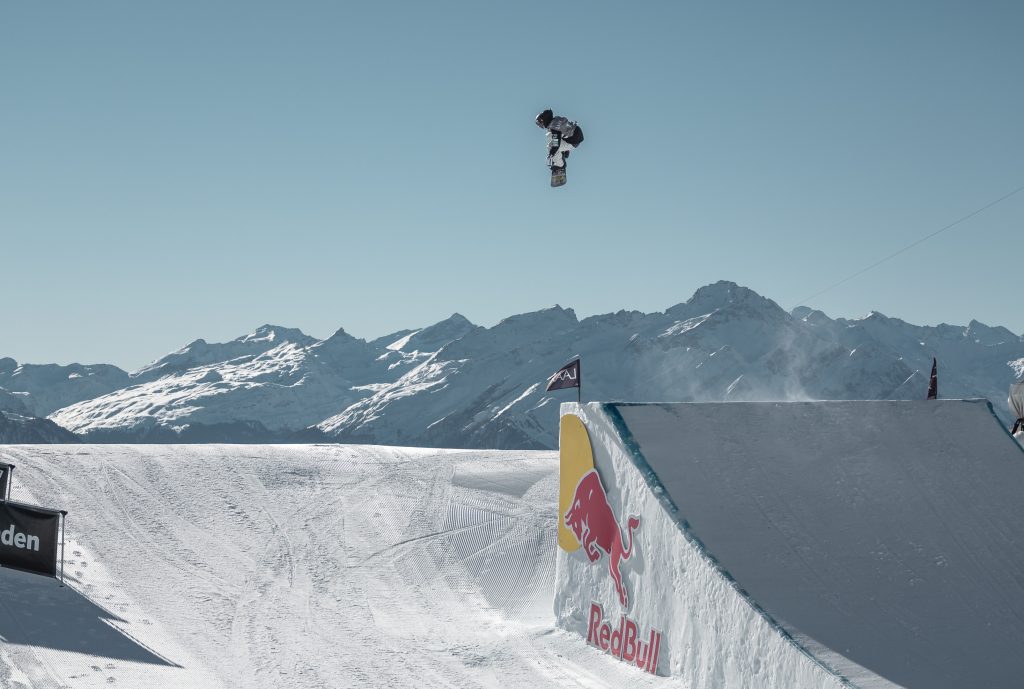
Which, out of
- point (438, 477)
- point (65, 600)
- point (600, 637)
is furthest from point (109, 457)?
point (600, 637)

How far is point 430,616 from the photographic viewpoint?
1673cm

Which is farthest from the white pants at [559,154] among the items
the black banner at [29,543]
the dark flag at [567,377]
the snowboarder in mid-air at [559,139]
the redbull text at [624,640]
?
the black banner at [29,543]

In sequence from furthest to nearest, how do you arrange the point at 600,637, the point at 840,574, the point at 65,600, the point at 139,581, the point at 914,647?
the point at 139,581 < the point at 65,600 < the point at 600,637 < the point at 840,574 < the point at 914,647

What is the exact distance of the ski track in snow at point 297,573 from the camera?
1319 centimetres

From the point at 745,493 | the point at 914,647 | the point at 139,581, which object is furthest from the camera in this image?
the point at 139,581

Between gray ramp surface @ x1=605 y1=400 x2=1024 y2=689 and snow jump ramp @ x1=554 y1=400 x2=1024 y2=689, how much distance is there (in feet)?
0.08

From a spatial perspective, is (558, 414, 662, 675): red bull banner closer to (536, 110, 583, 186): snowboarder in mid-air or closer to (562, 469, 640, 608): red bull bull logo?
(562, 469, 640, 608): red bull bull logo

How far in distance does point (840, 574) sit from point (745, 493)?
170 cm

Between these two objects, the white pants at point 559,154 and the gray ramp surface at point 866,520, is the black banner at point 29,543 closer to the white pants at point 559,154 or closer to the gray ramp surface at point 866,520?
the gray ramp surface at point 866,520

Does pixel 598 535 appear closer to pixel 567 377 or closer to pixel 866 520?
pixel 866 520

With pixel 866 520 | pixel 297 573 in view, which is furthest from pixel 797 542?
pixel 297 573

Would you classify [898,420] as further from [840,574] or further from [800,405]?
[840,574]

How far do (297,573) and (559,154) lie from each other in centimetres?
929

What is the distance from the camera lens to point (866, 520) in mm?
12438
